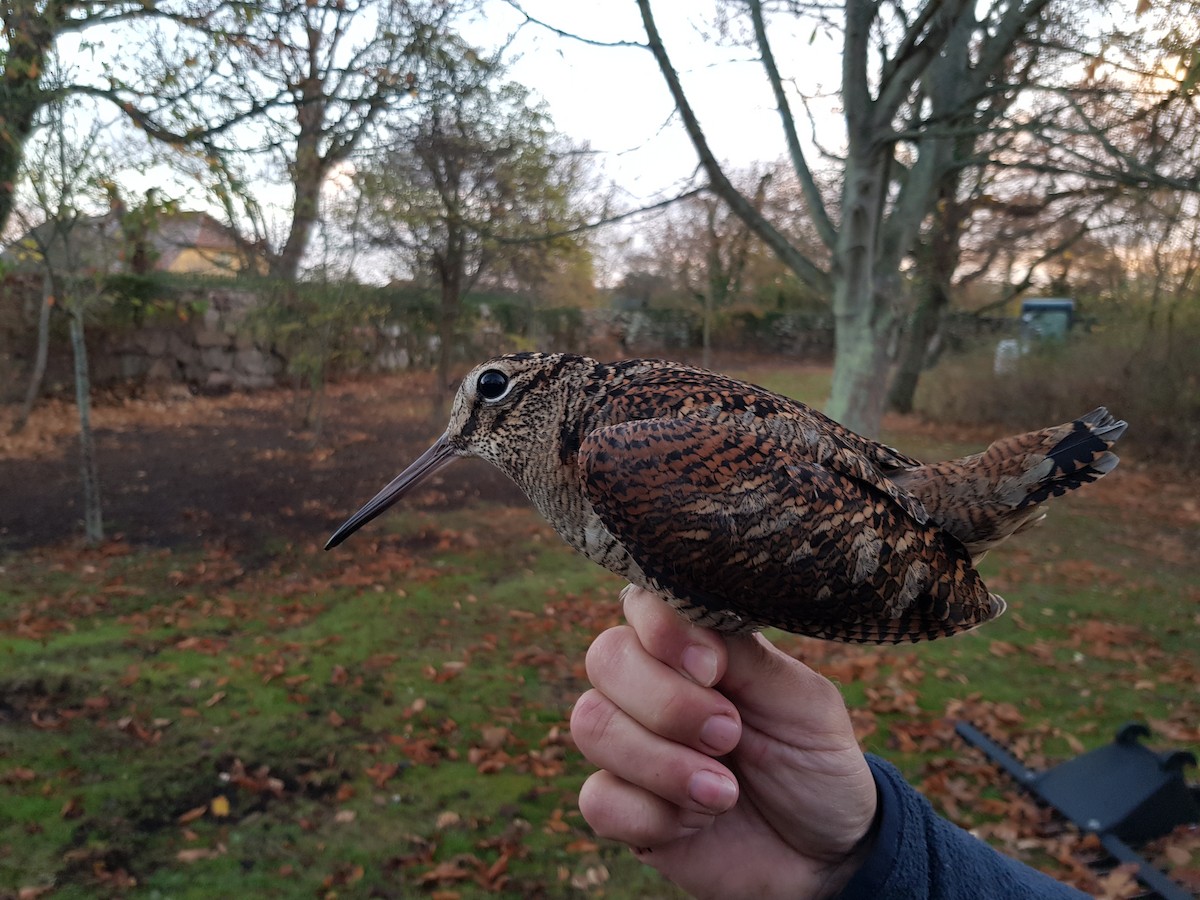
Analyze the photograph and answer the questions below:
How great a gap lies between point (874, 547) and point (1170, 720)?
560 cm

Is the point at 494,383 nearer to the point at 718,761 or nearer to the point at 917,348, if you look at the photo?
the point at 718,761

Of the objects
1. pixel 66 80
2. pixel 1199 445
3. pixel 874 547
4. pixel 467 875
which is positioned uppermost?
pixel 66 80

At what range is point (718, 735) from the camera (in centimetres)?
212

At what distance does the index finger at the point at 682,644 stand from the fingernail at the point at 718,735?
98 mm

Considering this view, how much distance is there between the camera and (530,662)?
22.2 feet

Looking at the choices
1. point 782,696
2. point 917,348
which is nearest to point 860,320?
point 782,696

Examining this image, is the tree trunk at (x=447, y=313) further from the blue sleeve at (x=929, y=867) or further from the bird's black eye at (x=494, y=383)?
the blue sleeve at (x=929, y=867)

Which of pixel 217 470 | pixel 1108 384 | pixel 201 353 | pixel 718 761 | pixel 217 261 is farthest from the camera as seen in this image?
pixel 201 353

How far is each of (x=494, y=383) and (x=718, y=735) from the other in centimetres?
123

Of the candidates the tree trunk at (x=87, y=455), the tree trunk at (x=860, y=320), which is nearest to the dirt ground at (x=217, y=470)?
the tree trunk at (x=87, y=455)

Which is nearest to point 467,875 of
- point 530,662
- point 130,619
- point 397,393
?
point 530,662

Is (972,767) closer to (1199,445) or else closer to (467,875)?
(467,875)

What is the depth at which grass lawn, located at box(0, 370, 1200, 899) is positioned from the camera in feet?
14.2

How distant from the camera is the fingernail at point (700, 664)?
2.13 meters
